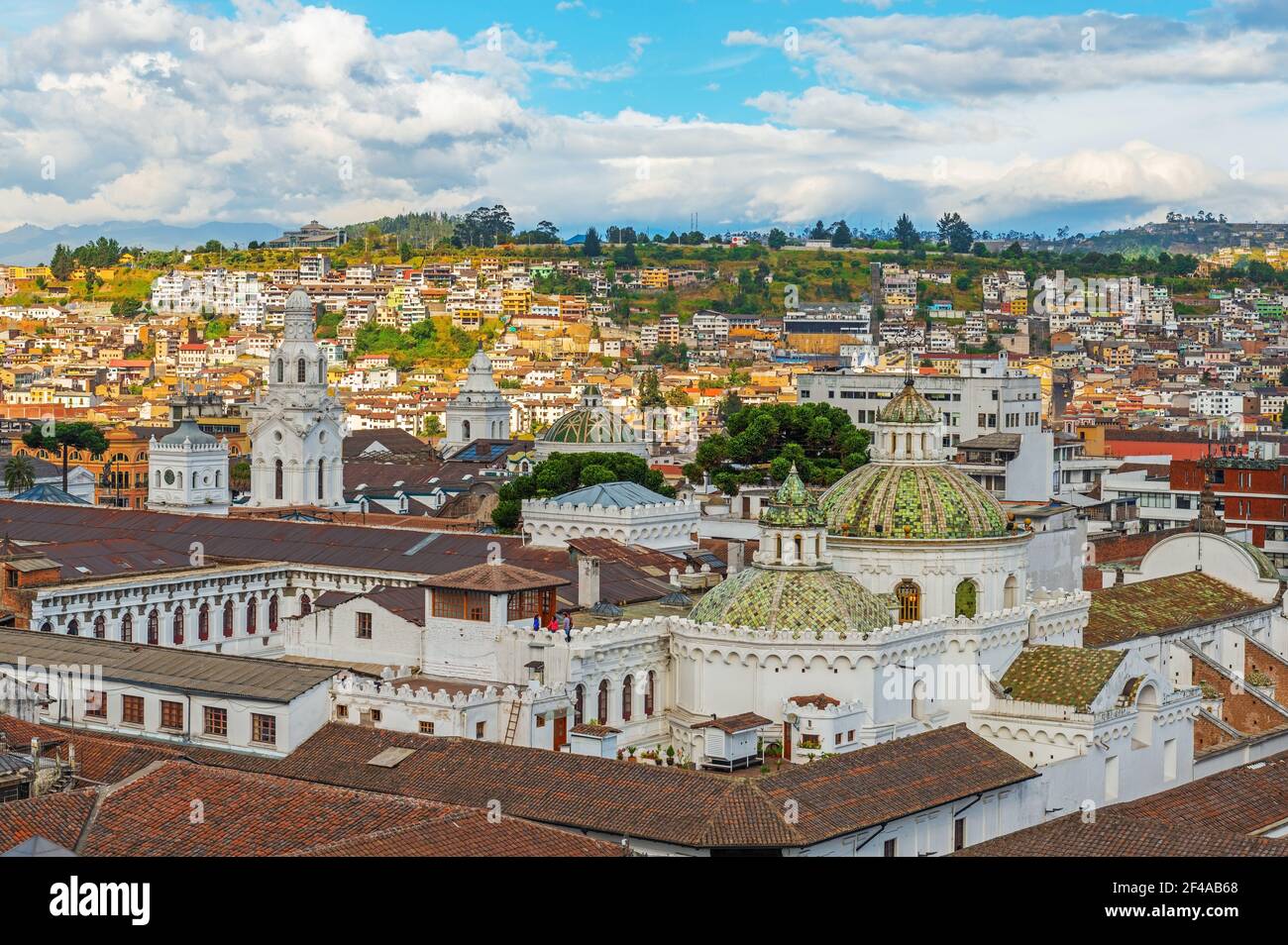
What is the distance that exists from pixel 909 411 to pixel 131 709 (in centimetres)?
1686

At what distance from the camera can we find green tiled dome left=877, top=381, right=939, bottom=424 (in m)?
45.0

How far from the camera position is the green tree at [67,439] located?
391 feet

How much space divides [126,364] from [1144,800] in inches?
6776

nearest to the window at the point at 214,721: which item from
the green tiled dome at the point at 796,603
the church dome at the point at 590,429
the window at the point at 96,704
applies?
the window at the point at 96,704

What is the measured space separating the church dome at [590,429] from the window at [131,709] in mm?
41249

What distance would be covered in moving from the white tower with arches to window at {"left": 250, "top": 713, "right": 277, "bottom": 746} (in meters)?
43.0

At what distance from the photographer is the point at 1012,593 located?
147ft

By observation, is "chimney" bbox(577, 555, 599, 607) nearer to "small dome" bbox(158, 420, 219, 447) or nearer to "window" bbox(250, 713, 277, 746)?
"window" bbox(250, 713, 277, 746)

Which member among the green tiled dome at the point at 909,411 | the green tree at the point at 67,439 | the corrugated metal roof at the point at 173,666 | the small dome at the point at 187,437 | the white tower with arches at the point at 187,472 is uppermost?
the green tiled dome at the point at 909,411

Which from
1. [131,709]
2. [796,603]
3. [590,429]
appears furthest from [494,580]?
[590,429]

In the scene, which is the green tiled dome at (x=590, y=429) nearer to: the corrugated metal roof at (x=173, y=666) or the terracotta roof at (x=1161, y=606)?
the terracotta roof at (x=1161, y=606)

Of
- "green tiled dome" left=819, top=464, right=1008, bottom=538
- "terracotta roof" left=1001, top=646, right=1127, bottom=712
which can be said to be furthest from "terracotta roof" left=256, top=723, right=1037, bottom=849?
"green tiled dome" left=819, top=464, right=1008, bottom=538

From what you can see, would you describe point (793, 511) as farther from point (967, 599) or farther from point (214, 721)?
point (214, 721)

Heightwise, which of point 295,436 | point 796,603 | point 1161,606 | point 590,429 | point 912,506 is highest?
point 912,506
